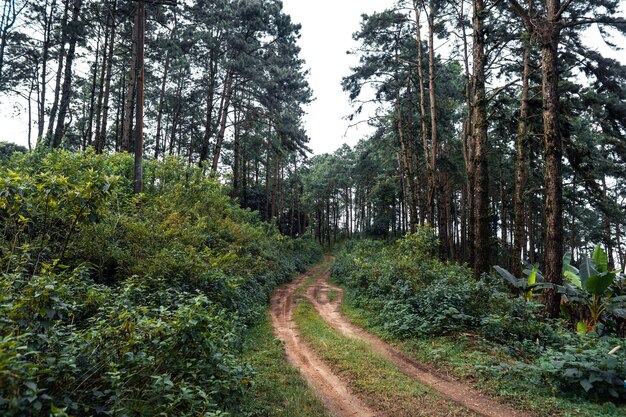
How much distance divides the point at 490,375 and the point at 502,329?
6.36ft

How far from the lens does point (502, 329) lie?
737cm

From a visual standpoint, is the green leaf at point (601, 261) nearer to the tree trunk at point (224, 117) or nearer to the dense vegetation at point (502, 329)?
the dense vegetation at point (502, 329)

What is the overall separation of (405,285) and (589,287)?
4.61 m

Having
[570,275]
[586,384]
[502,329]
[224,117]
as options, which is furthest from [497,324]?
[224,117]

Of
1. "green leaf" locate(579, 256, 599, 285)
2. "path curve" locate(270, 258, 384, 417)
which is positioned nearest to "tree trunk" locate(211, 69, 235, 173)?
"path curve" locate(270, 258, 384, 417)

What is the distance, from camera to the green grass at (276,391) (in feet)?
15.9

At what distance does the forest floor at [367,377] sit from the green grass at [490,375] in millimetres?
194

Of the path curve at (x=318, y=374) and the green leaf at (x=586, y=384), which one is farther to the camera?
the path curve at (x=318, y=374)

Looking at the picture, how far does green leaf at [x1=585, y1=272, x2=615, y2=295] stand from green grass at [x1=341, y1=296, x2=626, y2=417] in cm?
248

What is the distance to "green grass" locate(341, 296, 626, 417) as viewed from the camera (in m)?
4.61

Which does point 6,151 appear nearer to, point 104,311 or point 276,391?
point 104,311

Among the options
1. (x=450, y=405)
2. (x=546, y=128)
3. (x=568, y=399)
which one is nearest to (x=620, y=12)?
(x=546, y=128)

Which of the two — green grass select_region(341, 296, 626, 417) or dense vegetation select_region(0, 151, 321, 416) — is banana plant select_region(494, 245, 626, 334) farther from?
dense vegetation select_region(0, 151, 321, 416)

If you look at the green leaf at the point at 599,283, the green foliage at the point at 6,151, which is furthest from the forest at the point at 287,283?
the green foliage at the point at 6,151
